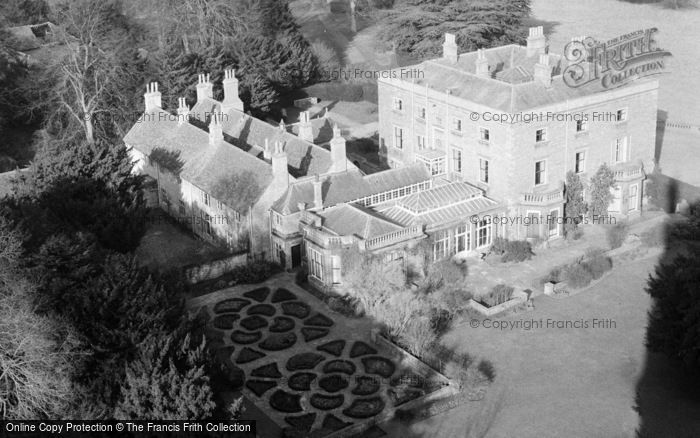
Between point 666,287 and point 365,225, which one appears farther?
point 365,225

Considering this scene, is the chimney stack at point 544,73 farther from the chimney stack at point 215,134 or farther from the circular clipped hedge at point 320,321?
the circular clipped hedge at point 320,321

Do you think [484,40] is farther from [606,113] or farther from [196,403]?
[196,403]

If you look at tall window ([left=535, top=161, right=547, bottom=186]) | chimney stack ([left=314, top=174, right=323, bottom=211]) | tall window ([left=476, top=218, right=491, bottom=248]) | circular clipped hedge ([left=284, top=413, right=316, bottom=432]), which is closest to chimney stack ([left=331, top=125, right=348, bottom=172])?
chimney stack ([left=314, top=174, right=323, bottom=211])

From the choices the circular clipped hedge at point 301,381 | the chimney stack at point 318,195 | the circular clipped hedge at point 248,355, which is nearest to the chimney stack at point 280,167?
the chimney stack at point 318,195

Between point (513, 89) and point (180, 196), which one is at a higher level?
point (513, 89)

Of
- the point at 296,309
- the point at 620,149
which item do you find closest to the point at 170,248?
the point at 296,309

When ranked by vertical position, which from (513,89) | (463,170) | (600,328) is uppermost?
(513,89)

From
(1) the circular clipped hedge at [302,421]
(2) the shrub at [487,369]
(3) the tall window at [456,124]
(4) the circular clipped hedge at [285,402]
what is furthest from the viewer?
(3) the tall window at [456,124]

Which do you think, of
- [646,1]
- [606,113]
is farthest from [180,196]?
[646,1]
